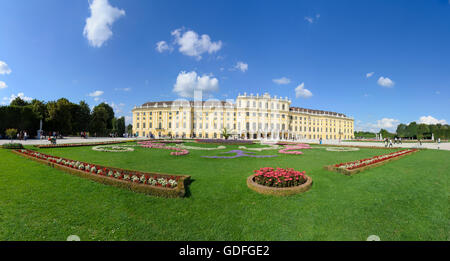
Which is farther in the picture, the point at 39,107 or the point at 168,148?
the point at 39,107

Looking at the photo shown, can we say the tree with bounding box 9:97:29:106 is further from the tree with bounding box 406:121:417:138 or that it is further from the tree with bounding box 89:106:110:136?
the tree with bounding box 406:121:417:138

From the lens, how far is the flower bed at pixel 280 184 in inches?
199

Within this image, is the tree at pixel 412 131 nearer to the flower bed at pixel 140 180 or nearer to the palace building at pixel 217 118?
the palace building at pixel 217 118

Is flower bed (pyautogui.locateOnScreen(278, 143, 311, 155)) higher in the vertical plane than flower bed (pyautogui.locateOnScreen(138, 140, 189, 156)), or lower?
lower

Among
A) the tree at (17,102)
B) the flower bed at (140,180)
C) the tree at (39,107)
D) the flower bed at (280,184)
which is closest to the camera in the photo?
the flower bed at (140,180)

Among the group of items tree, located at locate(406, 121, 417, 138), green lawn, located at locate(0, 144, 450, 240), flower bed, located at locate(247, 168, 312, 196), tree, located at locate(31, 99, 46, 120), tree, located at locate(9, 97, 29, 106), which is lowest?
green lawn, located at locate(0, 144, 450, 240)

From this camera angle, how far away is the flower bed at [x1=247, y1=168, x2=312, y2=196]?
5.06 m

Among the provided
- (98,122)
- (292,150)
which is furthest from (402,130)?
(98,122)

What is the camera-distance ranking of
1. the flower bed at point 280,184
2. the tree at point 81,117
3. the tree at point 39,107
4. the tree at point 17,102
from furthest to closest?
the tree at point 81,117 → the tree at point 17,102 → the tree at point 39,107 → the flower bed at point 280,184

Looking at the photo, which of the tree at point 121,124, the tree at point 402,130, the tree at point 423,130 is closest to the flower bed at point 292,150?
the tree at point 121,124

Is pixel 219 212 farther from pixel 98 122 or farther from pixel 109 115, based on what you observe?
pixel 109 115

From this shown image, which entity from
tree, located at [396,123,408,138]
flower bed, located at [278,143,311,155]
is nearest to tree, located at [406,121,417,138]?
tree, located at [396,123,408,138]

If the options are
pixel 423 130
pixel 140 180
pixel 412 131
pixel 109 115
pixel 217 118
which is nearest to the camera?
pixel 140 180

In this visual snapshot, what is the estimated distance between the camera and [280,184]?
17.3ft
